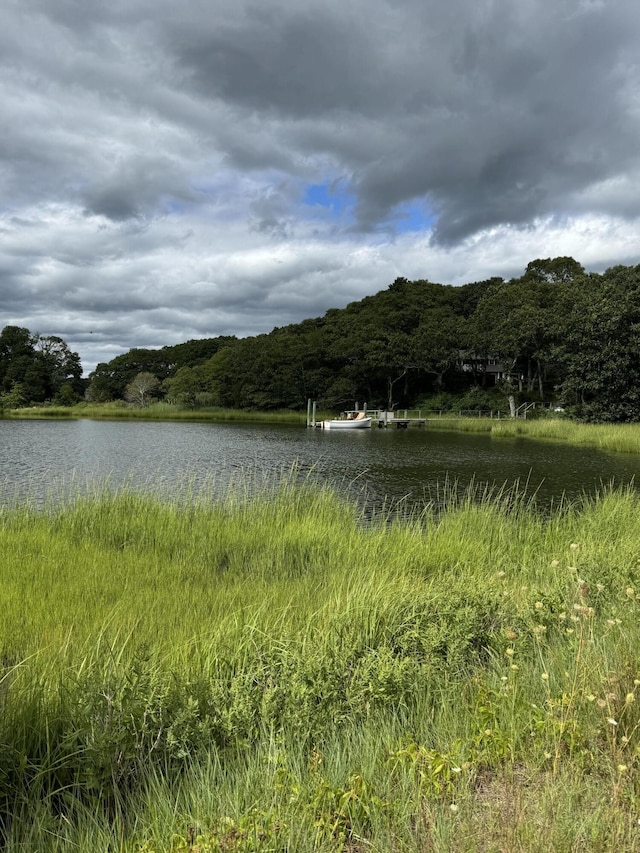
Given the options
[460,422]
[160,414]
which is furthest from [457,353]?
[160,414]

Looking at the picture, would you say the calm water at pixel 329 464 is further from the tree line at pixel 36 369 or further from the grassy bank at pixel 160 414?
the tree line at pixel 36 369

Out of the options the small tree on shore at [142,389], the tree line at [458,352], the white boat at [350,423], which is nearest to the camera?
the tree line at [458,352]

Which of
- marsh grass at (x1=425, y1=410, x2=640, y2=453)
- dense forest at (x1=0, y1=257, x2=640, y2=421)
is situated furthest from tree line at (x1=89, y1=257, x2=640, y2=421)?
marsh grass at (x1=425, y1=410, x2=640, y2=453)

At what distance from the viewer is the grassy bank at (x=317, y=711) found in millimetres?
2193

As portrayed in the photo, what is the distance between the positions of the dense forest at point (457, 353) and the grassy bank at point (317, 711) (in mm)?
39255

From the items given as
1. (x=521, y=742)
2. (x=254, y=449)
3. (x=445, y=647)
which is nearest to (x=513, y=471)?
(x=254, y=449)

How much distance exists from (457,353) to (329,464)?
133 ft

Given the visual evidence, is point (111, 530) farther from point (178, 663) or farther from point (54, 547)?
point (178, 663)

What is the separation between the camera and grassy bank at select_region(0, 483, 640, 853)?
2.19 m

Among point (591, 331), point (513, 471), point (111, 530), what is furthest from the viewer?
point (591, 331)

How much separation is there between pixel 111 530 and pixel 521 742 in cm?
690

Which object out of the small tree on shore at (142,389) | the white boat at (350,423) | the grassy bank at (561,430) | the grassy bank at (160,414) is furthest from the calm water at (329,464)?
the small tree on shore at (142,389)

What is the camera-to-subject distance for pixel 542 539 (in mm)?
8328

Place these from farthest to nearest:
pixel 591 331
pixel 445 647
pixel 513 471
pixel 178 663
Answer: pixel 591 331
pixel 513 471
pixel 445 647
pixel 178 663
